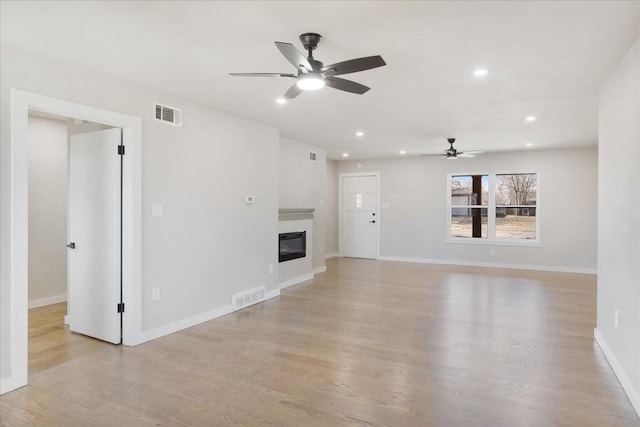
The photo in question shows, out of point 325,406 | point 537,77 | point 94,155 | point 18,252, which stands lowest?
point 325,406

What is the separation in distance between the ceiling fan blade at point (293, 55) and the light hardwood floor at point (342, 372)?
230 centimetres

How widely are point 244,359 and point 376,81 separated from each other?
9.26ft

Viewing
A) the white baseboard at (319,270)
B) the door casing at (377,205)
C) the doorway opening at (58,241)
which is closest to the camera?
the doorway opening at (58,241)

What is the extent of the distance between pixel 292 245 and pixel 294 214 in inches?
21.3

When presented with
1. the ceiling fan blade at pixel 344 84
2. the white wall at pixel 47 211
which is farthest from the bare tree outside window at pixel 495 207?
the white wall at pixel 47 211

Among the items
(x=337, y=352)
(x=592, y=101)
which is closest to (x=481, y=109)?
(x=592, y=101)

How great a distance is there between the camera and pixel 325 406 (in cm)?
260

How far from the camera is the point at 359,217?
32.4 ft

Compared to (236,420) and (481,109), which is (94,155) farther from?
(481,109)

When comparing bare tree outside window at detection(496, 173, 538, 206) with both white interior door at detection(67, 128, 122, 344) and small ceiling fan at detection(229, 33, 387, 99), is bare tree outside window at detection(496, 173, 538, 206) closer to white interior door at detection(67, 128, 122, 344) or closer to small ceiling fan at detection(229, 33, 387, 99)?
small ceiling fan at detection(229, 33, 387, 99)

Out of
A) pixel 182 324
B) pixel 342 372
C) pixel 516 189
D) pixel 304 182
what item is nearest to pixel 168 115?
pixel 182 324

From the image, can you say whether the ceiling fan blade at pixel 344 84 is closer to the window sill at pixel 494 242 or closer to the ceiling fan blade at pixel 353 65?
the ceiling fan blade at pixel 353 65

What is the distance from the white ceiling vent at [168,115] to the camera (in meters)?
3.97

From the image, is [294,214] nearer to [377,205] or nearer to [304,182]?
[304,182]
